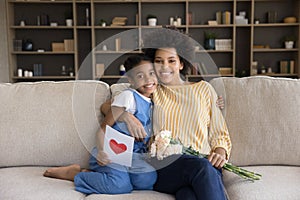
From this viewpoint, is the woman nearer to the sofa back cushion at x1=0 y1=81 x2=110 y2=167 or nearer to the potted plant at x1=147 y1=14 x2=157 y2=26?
the sofa back cushion at x1=0 y1=81 x2=110 y2=167

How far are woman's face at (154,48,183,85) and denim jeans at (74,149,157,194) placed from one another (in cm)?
41

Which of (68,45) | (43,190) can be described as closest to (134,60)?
(43,190)

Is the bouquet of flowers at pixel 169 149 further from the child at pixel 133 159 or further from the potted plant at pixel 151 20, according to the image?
the potted plant at pixel 151 20

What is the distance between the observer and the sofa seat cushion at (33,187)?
152cm

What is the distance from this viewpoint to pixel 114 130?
66.4 inches

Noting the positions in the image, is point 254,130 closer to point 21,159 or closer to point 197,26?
point 21,159

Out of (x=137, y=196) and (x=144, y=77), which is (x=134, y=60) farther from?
(x=137, y=196)

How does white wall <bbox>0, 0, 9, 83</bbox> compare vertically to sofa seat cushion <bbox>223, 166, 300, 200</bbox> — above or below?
above

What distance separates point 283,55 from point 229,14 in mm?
1044

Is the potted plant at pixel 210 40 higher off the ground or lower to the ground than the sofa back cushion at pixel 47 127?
higher

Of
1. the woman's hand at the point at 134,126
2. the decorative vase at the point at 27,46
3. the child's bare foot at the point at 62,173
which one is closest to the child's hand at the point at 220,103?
the woman's hand at the point at 134,126

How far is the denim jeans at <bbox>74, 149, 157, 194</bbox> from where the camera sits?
1588mm

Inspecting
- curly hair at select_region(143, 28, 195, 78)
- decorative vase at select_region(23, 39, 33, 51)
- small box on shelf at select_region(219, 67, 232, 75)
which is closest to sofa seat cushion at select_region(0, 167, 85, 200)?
curly hair at select_region(143, 28, 195, 78)

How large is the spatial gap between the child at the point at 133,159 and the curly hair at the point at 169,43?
0.12 metres
